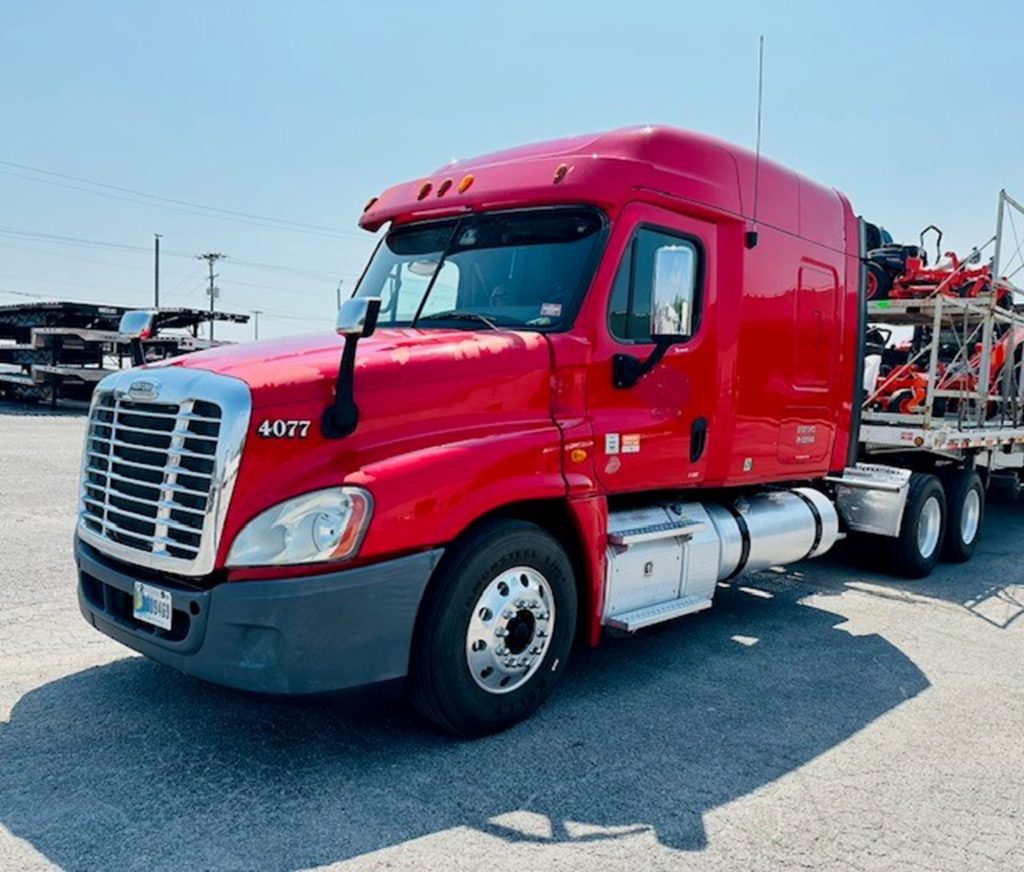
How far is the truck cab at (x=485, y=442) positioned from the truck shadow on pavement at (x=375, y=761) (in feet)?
1.14

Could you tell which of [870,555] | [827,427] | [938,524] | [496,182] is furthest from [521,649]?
[938,524]

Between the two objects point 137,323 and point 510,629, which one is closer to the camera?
point 510,629

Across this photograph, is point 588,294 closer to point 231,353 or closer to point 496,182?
point 496,182

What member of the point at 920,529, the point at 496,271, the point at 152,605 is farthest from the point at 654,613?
the point at 920,529

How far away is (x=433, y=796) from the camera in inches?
137

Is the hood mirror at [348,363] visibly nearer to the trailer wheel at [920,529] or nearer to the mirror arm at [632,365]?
the mirror arm at [632,365]

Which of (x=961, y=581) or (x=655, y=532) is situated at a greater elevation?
(x=655, y=532)

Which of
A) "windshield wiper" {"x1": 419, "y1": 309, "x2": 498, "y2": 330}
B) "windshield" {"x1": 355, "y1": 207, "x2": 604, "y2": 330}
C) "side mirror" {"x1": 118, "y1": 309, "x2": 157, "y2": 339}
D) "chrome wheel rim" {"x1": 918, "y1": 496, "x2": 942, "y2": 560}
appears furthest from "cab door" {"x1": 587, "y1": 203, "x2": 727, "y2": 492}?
"chrome wheel rim" {"x1": 918, "y1": 496, "x2": 942, "y2": 560}

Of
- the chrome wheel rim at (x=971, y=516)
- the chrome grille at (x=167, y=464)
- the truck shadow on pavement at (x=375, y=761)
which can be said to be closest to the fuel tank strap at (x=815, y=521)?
the truck shadow on pavement at (x=375, y=761)

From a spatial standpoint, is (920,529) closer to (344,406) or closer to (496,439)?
(496,439)

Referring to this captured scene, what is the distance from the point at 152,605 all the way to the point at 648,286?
2.93 meters

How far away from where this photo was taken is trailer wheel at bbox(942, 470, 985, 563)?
8.56 m

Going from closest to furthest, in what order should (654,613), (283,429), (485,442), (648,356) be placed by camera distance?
(283,429)
(485,442)
(648,356)
(654,613)

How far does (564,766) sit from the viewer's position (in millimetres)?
3805
